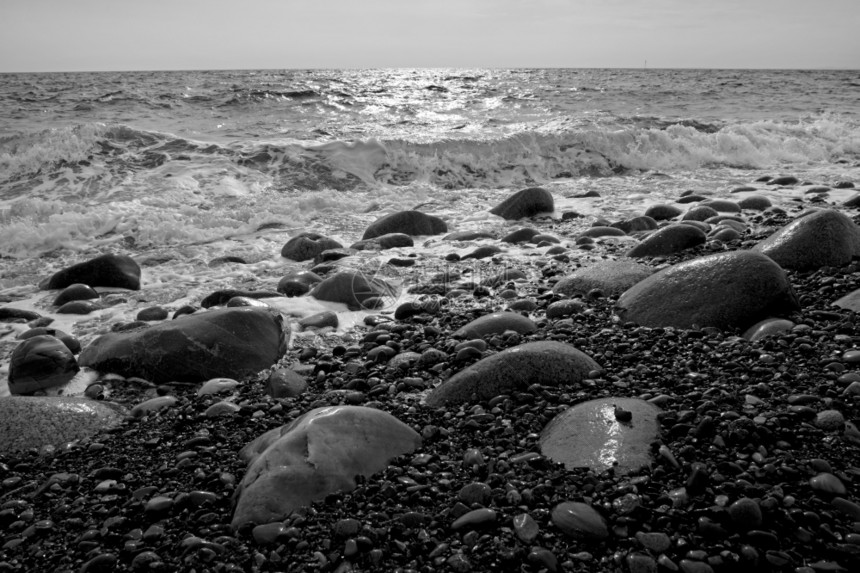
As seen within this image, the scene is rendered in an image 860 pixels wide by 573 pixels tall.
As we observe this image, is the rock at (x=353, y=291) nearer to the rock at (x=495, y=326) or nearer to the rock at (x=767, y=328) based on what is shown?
the rock at (x=495, y=326)

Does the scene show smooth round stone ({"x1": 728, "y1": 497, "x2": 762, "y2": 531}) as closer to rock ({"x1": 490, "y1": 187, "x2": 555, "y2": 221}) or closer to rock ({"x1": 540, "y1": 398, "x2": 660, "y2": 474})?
rock ({"x1": 540, "y1": 398, "x2": 660, "y2": 474})

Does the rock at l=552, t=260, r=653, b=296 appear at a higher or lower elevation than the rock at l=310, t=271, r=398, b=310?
higher

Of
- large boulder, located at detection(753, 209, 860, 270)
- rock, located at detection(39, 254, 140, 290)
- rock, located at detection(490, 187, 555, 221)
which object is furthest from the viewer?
rock, located at detection(490, 187, 555, 221)

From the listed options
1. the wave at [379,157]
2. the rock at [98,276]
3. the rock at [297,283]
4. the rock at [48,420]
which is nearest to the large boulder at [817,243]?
the rock at [297,283]

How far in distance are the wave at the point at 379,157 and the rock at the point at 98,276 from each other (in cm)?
350

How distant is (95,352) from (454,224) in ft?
14.0

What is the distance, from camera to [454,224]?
703cm

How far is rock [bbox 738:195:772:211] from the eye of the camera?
22.9 feet

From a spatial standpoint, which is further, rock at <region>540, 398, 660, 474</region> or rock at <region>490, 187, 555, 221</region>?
rock at <region>490, 187, 555, 221</region>

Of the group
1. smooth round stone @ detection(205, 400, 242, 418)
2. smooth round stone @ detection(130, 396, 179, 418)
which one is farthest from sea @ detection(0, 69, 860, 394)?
smooth round stone @ detection(205, 400, 242, 418)

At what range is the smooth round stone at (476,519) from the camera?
1.93 meters

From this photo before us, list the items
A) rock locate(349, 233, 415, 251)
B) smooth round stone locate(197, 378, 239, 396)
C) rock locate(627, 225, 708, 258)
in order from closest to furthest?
1. smooth round stone locate(197, 378, 239, 396)
2. rock locate(627, 225, 708, 258)
3. rock locate(349, 233, 415, 251)

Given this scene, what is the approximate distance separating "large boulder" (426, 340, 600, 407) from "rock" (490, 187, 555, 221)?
4327mm

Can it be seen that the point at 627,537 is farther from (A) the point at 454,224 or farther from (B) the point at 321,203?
(B) the point at 321,203
